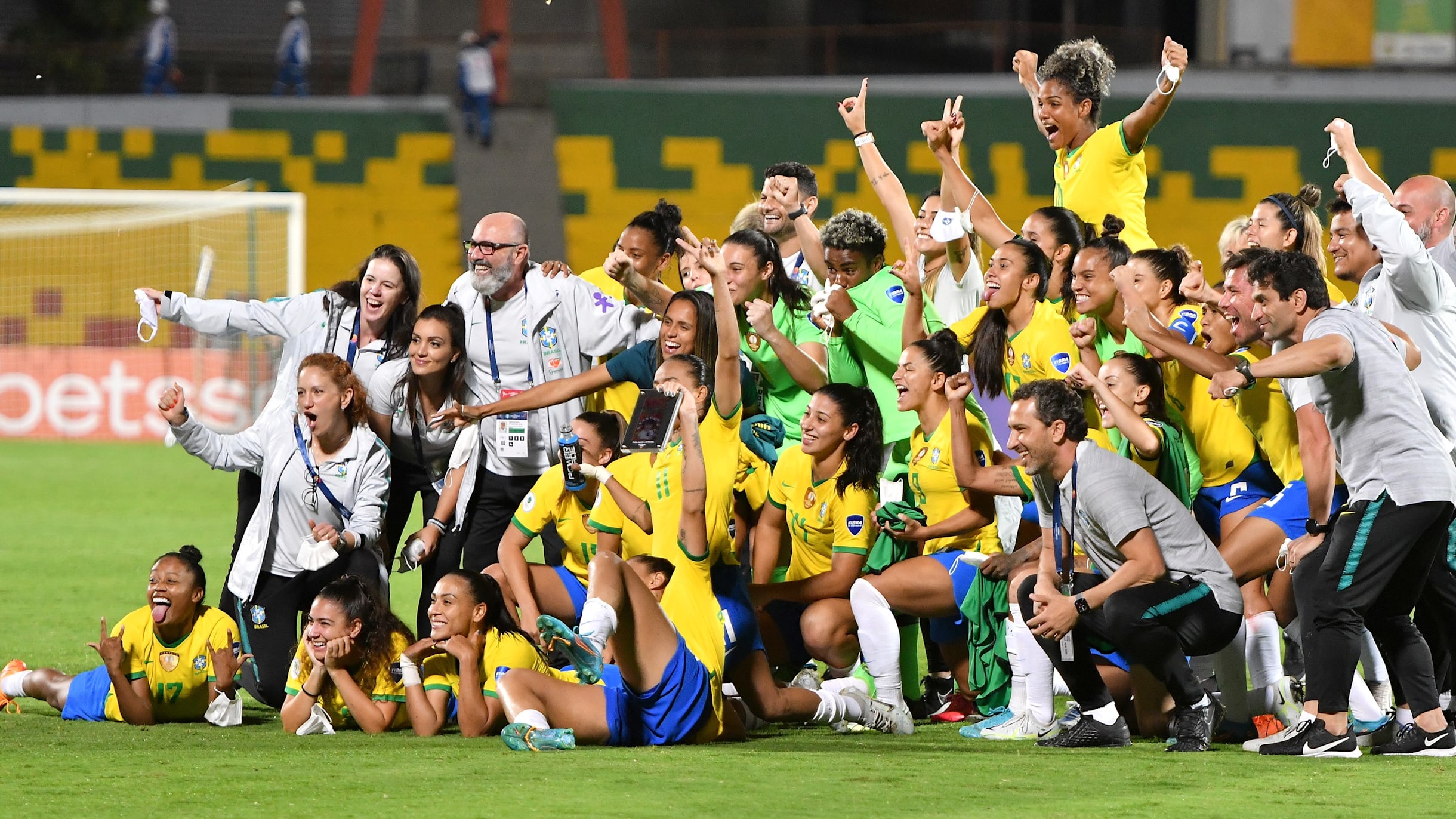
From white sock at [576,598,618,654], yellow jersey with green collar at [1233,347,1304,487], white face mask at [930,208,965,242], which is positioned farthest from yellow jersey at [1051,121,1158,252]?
white sock at [576,598,618,654]

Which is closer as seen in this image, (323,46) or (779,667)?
(779,667)

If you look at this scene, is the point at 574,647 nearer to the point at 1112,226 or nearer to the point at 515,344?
the point at 515,344

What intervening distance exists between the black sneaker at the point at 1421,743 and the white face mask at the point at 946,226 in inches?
105

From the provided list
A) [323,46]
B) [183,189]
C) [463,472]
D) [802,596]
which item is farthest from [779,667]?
[323,46]

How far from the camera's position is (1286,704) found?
229 inches

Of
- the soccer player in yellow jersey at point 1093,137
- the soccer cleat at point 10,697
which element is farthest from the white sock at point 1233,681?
the soccer cleat at point 10,697

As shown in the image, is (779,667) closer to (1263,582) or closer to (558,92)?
(1263,582)

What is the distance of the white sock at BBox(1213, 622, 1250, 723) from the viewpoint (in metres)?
5.55

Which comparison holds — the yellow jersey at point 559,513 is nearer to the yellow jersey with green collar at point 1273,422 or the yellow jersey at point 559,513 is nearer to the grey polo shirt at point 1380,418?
the yellow jersey with green collar at point 1273,422

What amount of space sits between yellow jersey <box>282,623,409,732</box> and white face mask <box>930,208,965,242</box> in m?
2.73

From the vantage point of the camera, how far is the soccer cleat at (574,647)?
486 cm

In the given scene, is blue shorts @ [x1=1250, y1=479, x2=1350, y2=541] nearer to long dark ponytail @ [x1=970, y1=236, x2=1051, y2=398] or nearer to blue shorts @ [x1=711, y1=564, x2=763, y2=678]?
long dark ponytail @ [x1=970, y1=236, x2=1051, y2=398]

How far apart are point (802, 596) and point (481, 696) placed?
133 centimetres

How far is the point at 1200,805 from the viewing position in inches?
168
